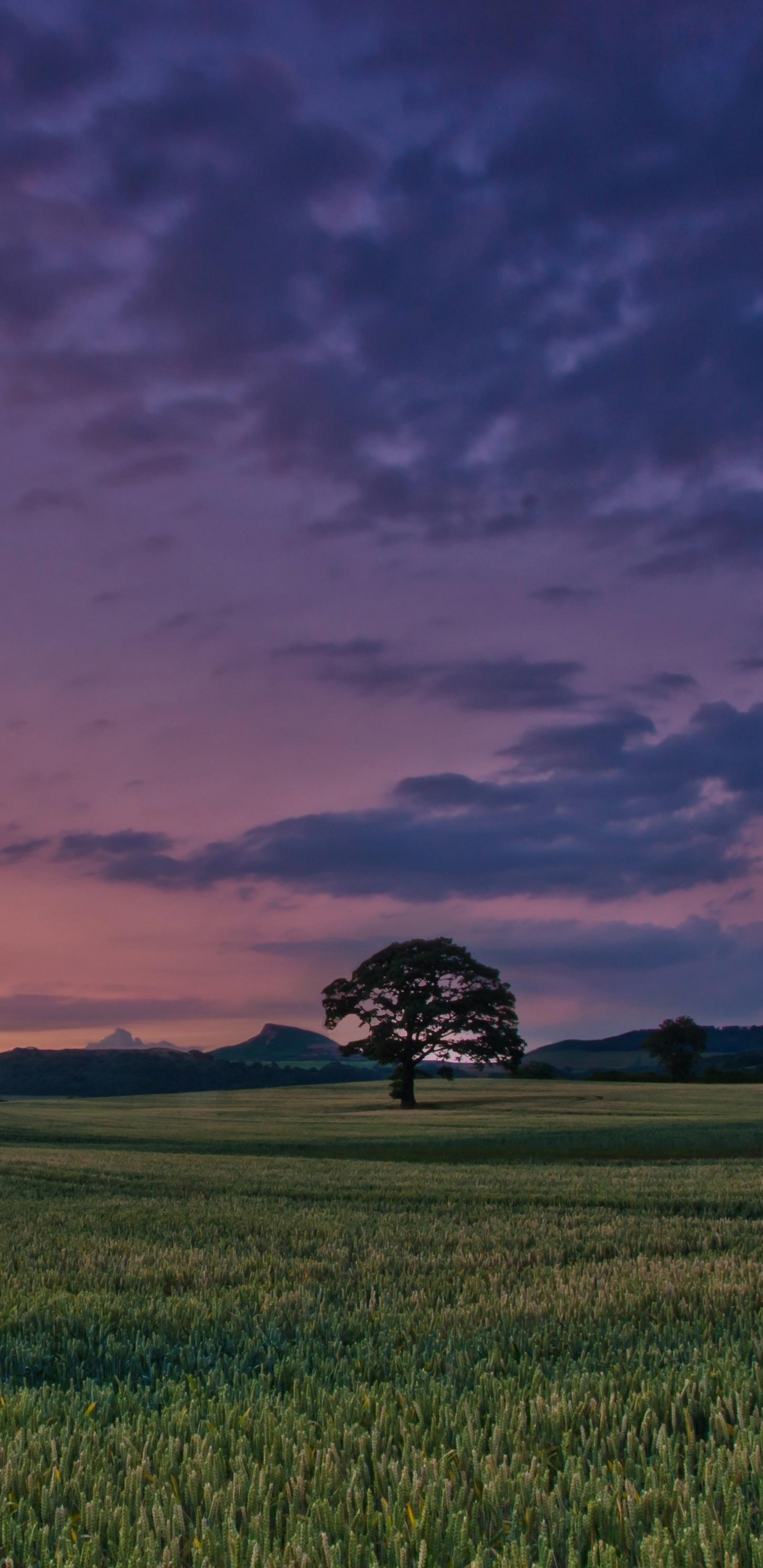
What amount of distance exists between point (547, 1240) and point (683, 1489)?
260 inches

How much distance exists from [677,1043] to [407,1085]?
63.8m

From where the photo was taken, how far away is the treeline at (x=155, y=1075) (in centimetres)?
16512

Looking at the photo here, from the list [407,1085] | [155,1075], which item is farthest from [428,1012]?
[155,1075]

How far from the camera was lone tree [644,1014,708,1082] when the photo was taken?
119 metres

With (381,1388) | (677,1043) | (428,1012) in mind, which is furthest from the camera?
(677,1043)

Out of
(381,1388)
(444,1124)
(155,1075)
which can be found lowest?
(155,1075)

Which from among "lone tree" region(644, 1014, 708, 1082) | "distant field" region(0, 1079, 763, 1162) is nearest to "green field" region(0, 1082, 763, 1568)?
"distant field" region(0, 1079, 763, 1162)

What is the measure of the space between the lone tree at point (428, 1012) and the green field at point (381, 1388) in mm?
53222

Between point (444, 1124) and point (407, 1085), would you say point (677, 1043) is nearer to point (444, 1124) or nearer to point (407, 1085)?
point (407, 1085)

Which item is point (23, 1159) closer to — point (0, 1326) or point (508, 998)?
Result: point (0, 1326)

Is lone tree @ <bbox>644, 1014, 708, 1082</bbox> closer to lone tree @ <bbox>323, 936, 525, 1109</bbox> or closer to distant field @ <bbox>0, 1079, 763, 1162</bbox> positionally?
distant field @ <bbox>0, 1079, 763, 1162</bbox>

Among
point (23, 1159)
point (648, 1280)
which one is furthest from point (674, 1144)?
point (648, 1280)

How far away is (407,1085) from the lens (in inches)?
2650

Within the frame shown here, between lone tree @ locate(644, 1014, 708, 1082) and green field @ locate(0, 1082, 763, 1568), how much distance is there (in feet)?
374
